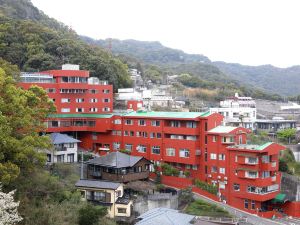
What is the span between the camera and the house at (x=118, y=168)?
34.6 metres

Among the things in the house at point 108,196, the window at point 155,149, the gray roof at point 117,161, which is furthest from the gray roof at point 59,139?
the window at point 155,149

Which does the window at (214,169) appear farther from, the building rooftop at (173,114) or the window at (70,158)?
the window at (70,158)

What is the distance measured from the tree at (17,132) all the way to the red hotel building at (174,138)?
15.4m

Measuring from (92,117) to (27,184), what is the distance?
19544mm

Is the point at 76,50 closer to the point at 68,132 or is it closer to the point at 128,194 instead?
the point at 68,132

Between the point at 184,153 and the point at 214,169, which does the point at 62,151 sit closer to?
the point at 184,153

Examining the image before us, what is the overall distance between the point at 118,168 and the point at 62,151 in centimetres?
691

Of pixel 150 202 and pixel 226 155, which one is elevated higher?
pixel 226 155

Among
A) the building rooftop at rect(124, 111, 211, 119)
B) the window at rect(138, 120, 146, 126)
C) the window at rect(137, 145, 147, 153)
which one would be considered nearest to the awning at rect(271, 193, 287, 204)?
the building rooftop at rect(124, 111, 211, 119)

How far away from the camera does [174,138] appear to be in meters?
40.0

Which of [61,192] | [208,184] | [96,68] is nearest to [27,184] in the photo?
[61,192]

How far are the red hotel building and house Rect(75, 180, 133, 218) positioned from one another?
376 inches

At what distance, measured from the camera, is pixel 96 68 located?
5741 cm

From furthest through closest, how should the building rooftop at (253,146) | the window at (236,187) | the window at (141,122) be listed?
the window at (141,122) → the window at (236,187) → the building rooftop at (253,146)
